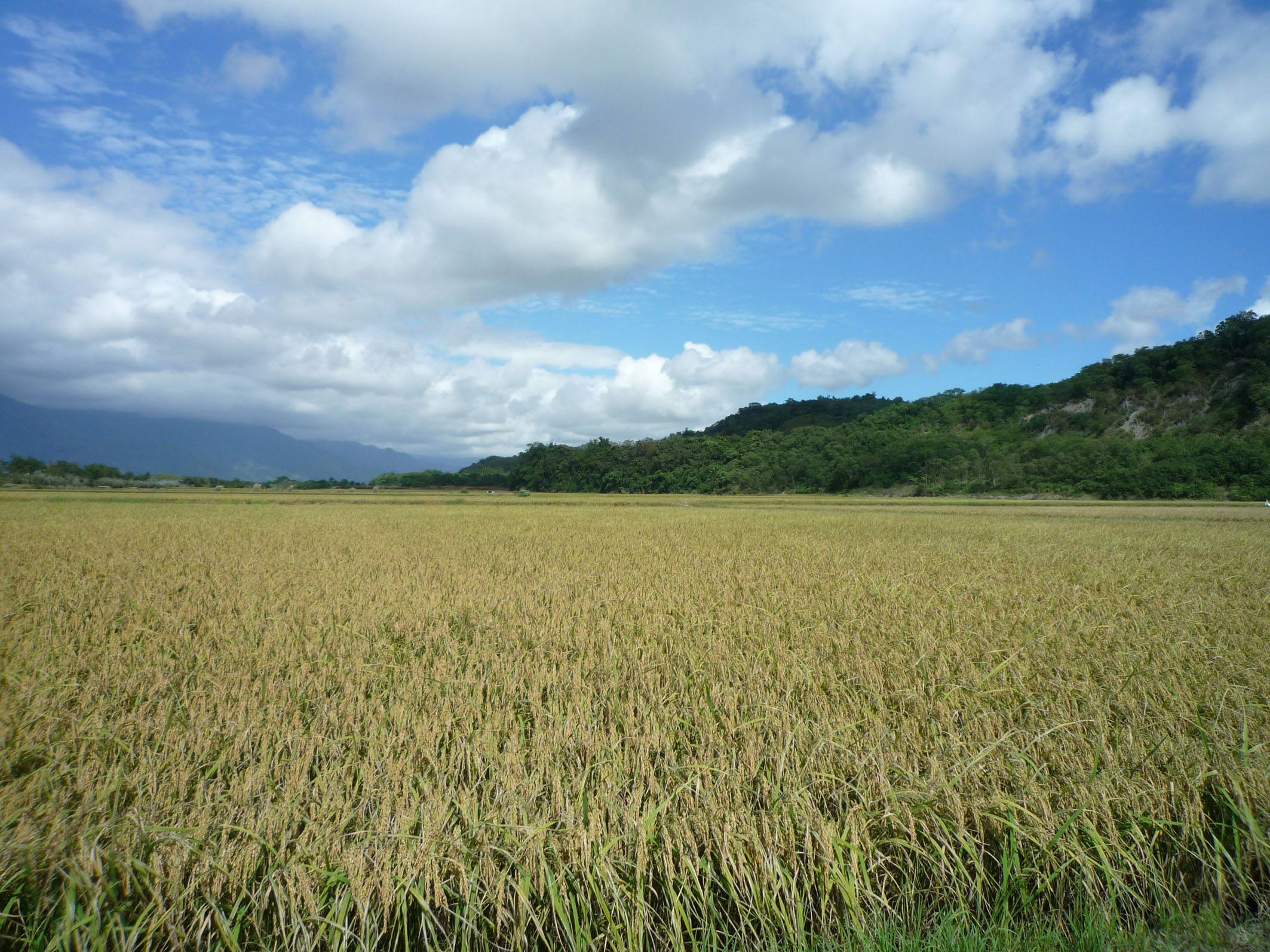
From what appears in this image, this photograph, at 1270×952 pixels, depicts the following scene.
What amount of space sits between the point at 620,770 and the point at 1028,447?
225 ft

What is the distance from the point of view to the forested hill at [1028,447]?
50.3 m

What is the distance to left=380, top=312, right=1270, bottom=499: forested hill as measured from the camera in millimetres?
50281

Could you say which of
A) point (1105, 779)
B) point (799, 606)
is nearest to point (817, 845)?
point (1105, 779)

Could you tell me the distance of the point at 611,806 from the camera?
2369 mm

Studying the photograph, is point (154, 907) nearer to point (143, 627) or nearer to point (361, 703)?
point (361, 703)

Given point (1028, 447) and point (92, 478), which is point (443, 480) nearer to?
point (92, 478)

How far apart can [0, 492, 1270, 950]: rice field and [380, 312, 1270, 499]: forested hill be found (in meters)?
54.9

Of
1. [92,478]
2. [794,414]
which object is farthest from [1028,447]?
[92,478]

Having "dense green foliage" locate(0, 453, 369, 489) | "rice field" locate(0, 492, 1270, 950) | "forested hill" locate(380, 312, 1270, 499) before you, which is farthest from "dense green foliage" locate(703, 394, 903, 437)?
"rice field" locate(0, 492, 1270, 950)

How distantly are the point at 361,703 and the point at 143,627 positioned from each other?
309 centimetres

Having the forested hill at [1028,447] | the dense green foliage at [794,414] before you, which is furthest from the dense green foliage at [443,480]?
the dense green foliage at [794,414]

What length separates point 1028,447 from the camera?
60.8m

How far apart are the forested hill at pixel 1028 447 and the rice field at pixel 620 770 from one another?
54905 mm

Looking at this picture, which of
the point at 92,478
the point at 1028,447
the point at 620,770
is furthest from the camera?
the point at 92,478
